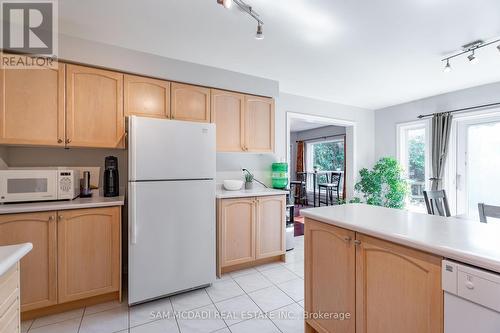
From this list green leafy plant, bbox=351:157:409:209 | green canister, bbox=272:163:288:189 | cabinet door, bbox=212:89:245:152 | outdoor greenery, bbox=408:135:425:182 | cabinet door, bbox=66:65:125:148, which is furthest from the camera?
outdoor greenery, bbox=408:135:425:182

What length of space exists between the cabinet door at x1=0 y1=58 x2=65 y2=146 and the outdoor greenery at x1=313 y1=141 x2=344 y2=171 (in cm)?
624

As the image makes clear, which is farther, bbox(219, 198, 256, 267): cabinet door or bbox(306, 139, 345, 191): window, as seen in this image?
bbox(306, 139, 345, 191): window

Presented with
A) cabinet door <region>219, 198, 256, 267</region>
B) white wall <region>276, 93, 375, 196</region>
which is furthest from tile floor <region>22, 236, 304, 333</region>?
white wall <region>276, 93, 375, 196</region>

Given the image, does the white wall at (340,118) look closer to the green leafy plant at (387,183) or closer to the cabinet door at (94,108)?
the green leafy plant at (387,183)

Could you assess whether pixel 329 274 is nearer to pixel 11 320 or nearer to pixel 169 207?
pixel 169 207

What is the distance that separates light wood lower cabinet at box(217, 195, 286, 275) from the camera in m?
2.61

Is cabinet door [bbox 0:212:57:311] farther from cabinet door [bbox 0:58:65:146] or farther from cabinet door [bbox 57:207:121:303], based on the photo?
cabinet door [bbox 0:58:65:146]

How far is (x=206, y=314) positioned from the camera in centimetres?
198

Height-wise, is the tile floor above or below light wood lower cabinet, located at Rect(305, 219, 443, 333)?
below

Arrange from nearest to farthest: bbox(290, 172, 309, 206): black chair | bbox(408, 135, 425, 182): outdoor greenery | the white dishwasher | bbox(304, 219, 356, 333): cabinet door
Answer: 1. the white dishwasher
2. bbox(304, 219, 356, 333): cabinet door
3. bbox(408, 135, 425, 182): outdoor greenery
4. bbox(290, 172, 309, 206): black chair

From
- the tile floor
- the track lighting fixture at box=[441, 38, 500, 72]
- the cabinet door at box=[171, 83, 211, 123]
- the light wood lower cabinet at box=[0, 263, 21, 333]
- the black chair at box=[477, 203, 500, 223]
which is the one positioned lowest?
the tile floor

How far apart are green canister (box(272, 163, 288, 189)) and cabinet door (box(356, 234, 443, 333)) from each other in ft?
7.27

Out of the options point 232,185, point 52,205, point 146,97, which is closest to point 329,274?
point 232,185

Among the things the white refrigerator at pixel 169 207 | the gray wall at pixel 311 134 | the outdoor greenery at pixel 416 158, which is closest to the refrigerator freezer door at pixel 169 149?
the white refrigerator at pixel 169 207
